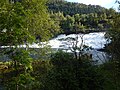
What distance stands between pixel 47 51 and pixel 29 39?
1884 centimetres

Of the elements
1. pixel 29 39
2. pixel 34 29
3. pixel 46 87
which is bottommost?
pixel 46 87

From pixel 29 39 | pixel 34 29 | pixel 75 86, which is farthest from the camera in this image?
pixel 34 29

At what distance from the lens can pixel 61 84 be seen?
50.5ft

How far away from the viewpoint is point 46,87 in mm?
15773

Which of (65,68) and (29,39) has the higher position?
(29,39)

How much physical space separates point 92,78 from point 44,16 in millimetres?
21083

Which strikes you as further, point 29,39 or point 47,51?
point 47,51

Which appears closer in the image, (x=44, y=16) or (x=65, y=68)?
(x=65, y=68)

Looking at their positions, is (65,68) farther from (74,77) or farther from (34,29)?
(34,29)

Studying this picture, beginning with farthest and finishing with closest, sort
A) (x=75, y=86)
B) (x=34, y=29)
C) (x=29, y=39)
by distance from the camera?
1. (x=34, y=29)
2. (x=29, y=39)
3. (x=75, y=86)

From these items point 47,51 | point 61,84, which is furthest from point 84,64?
point 47,51

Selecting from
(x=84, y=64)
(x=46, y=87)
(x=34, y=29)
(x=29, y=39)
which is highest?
(x=34, y=29)

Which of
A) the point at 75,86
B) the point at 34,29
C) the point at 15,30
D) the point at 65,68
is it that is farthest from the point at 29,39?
the point at 34,29

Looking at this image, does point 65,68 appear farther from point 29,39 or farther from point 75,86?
point 29,39
